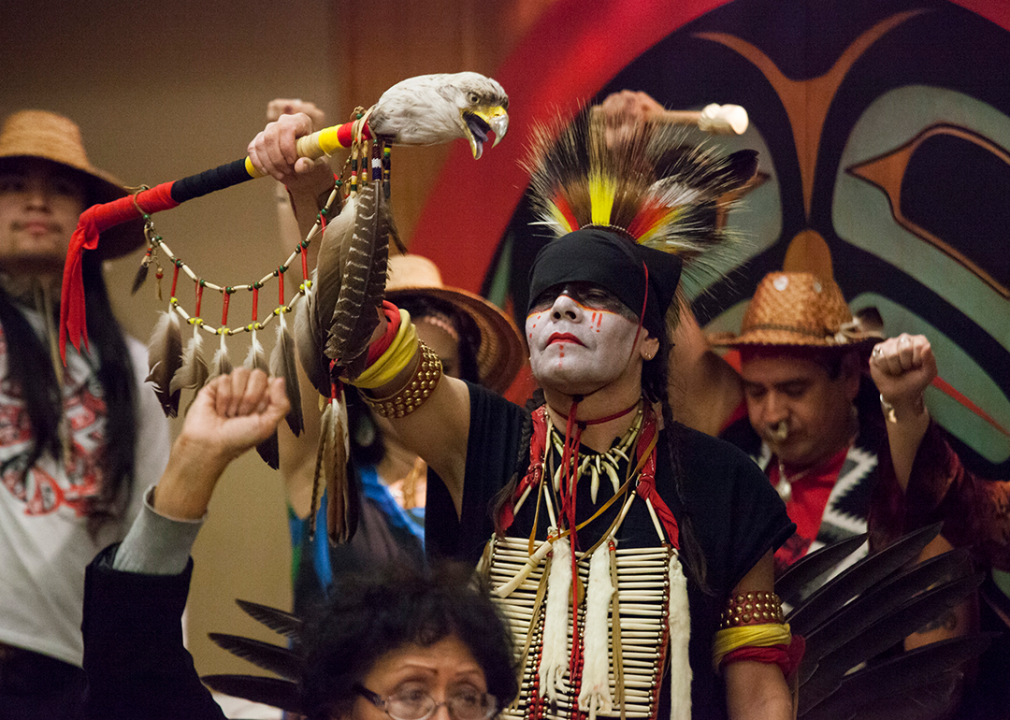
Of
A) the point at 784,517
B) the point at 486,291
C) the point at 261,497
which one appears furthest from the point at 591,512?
the point at 261,497

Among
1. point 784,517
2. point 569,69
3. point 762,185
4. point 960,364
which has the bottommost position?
point 784,517

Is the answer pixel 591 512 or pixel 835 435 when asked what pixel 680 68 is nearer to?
pixel 835 435

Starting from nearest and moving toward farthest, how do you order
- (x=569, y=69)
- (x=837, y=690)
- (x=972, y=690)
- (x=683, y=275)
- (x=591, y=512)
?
(x=591, y=512) → (x=683, y=275) → (x=837, y=690) → (x=972, y=690) → (x=569, y=69)

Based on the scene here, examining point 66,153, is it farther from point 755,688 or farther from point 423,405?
point 755,688

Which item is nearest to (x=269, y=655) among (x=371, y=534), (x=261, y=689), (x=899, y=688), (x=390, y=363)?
(x=261, y=689)

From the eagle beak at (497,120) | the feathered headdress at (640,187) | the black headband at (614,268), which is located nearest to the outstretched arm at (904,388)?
the feathered headdress at (640,187)

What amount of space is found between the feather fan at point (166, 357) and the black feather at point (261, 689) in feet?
2.44

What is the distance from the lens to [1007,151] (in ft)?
9.06

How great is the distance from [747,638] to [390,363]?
74cm

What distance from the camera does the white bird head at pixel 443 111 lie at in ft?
5.01

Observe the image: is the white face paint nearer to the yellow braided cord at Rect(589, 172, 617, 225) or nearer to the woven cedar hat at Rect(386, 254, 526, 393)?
the yellow braided cord at Rect(589, 172, 617, 225)

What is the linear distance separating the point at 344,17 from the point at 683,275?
4.83 ft

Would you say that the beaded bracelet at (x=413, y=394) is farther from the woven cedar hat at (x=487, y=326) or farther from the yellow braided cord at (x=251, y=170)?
the woven cedar hat at (x=487, y=326)

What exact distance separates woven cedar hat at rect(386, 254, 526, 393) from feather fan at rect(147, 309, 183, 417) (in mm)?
998
